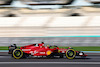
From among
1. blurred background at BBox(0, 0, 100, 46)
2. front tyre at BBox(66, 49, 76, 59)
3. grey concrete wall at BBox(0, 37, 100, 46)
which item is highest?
blurred background at BBox(0, 0, 100, 46)

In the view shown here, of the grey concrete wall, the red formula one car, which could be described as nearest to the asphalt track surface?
the red formula one car

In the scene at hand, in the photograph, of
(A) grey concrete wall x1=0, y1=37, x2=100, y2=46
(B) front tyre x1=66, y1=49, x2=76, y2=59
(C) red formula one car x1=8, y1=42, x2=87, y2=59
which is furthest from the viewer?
(A) grey concrete wall x1=0, y1=37, x2=100, y2=46

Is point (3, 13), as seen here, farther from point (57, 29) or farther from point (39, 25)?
point (57, 29)

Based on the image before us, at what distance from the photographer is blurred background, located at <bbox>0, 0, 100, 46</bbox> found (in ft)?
62.5

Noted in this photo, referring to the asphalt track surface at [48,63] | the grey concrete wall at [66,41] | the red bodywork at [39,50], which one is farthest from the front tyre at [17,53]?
the grey concrete wall at [66,41]

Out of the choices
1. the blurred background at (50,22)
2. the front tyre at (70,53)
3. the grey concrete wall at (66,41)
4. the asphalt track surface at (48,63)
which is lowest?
the asphalt track surface at (48,63)

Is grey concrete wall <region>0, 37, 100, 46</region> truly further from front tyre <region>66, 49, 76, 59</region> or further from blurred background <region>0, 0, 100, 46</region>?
front tyre <region>66, 49, 76, 59</region>

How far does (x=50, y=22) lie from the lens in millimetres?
30562

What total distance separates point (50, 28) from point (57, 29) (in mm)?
1325

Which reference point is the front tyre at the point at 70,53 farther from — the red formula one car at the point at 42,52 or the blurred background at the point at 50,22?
the blurred background at the point at 50,22

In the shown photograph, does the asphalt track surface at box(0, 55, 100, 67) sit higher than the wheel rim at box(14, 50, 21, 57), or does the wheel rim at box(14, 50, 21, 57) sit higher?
the wheel rim at box(14, 50, 21, 57)

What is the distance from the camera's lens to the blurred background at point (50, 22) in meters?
19.0

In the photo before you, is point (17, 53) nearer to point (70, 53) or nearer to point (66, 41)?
point (70, 53)

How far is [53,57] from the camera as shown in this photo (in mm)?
11727
